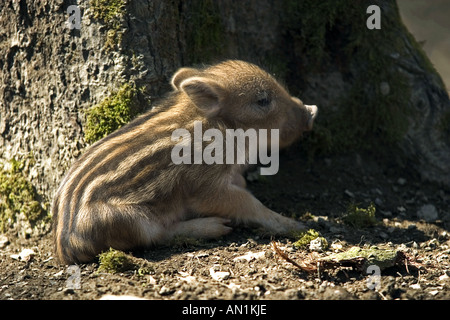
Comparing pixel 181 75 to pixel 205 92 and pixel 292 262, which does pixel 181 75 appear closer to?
pixel 205 92

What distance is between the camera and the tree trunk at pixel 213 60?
6477mm

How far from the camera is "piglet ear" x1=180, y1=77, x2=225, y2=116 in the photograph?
617 centimetres

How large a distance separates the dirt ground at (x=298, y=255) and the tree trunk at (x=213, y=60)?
38 cm

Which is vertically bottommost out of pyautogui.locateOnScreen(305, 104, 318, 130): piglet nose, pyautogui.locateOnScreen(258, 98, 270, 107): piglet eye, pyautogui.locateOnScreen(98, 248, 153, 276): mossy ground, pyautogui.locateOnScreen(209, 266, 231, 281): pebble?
pyautogui.locateOnScreen(209, 266, 231, 281): pebble

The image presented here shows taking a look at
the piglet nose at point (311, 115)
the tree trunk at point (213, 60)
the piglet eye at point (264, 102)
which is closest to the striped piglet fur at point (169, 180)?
the piglet eye at point (264, 102)

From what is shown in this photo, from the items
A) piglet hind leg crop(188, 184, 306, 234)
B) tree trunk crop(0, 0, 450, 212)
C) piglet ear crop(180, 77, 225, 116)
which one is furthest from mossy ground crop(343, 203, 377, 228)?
piglet ear crop(180, 77, 225, 116)

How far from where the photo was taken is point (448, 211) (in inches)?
286

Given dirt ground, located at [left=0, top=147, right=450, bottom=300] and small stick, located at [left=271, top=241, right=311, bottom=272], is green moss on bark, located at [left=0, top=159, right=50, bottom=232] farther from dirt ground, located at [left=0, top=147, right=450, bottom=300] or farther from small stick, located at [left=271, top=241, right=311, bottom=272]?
small stick, located at [left=271, top=241, right=311, bottom=272]

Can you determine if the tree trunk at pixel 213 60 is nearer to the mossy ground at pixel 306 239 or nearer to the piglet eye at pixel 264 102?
the piglet eye at pixel 264 102

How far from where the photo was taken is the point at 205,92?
6.28 meters

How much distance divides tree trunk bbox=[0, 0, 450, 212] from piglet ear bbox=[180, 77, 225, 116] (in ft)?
1.91

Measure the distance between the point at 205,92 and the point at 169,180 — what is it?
0.99 metres

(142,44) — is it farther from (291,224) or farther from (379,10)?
(379,10)
